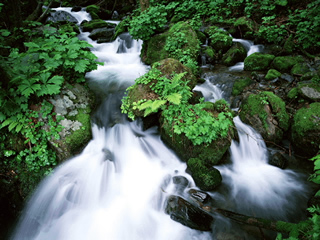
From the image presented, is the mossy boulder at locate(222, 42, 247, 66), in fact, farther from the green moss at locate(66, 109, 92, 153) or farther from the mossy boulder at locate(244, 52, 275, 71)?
the green moss at locate(66, 109, 92, 153)

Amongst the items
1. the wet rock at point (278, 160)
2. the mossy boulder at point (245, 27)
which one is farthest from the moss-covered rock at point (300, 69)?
the wet rock at point (278, 160)

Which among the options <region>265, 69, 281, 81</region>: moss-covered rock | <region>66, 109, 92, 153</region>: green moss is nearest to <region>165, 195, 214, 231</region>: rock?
<region>66, 109, 92, 153</region>: green moss

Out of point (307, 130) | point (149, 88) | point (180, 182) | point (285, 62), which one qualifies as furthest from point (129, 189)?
point (285, 62)

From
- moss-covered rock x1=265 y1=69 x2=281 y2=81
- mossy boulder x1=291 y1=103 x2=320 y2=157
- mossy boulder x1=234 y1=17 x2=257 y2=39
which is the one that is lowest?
mossy boulder x1=291 y1=103 x2=320 y2=157

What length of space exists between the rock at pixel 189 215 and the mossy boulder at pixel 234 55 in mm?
6635

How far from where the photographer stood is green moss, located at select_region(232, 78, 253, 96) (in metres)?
6.55

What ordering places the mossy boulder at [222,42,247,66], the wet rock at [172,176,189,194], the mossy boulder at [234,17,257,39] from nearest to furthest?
1. the wet rock at [172,176,189,194]
2. the mossy boulder at [222,42,247,66]
3. the mossy boulder at [234,17,257,39]

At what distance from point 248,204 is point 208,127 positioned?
1.90 meters

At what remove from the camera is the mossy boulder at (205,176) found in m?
4.07

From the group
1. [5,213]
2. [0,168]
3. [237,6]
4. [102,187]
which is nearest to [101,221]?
[102,187]

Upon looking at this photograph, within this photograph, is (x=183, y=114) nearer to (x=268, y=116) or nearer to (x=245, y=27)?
(x=268, y=116)

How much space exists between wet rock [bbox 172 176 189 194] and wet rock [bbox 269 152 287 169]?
2.41 m

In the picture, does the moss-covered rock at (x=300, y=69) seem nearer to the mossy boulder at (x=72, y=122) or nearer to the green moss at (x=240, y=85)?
the green moss at (x=240, y=85)

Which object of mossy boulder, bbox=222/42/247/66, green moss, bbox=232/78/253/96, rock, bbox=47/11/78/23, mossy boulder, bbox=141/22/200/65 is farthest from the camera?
rock, bbox=47/11/78/23
